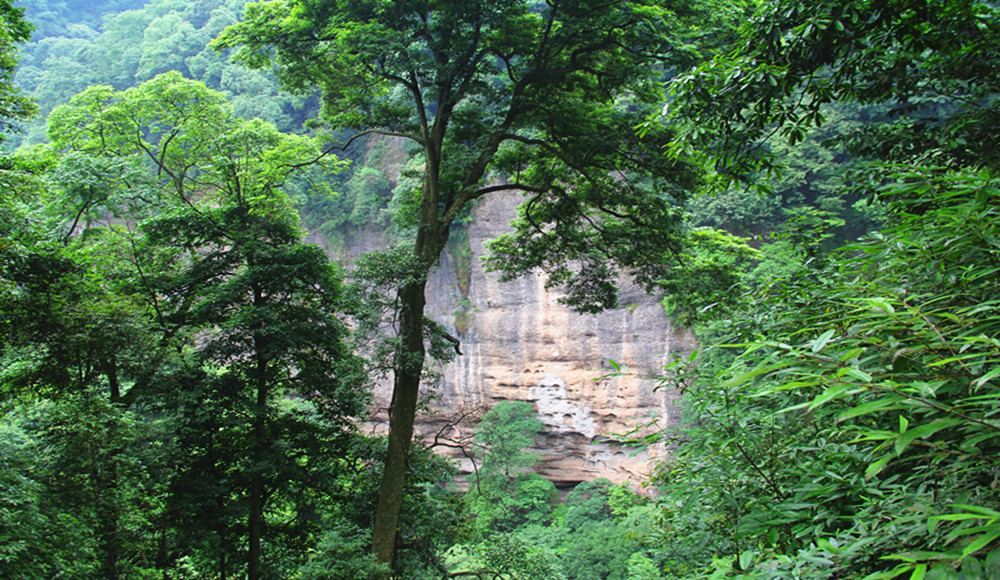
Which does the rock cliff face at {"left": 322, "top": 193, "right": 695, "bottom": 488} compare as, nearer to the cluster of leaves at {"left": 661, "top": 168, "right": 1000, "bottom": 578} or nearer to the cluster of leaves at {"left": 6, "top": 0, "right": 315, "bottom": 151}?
the cluster of leaves at {"left": 6, "top": 0, "right": 315, "bottom": 151}

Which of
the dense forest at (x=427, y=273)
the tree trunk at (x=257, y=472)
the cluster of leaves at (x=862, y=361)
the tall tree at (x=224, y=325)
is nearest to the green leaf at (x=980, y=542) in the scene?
the cluster of leaves at (x=862, y=361)

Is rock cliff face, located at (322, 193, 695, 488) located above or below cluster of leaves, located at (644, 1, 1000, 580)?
below

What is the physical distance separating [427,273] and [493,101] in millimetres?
2564

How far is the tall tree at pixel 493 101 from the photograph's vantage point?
5.96 metres

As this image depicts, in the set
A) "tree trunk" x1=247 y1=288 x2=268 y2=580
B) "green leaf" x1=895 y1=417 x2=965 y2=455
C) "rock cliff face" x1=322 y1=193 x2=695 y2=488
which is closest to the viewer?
"green leaf" x1=895 y1=417 x2=965 y2=455

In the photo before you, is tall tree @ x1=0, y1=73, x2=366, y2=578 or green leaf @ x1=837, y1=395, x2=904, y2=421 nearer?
green leaf @ x1=837, y1=395, x2=904, y2=421

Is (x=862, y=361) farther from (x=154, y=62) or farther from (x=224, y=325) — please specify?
(x=154, y=62)

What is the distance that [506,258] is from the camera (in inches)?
328

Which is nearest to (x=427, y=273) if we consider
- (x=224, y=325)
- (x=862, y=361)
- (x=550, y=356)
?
(x=224, y=325)

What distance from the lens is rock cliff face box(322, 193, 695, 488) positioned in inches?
653

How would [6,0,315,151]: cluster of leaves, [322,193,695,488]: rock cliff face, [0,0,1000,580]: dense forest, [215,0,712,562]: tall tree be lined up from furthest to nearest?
[6,0,315,151]: cluster of leaves → [322,193,695,488]: rock cliff face → [215,0,712,562]: tall tree → [0,0,1000,580]: dense forest

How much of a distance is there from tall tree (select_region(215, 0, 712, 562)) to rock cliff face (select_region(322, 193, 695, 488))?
9264mm

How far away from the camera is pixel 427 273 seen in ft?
20.3

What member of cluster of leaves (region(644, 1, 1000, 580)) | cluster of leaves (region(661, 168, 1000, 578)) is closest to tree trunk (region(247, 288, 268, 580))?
cluster of leaves (region(644, 1, 1000, 580))
